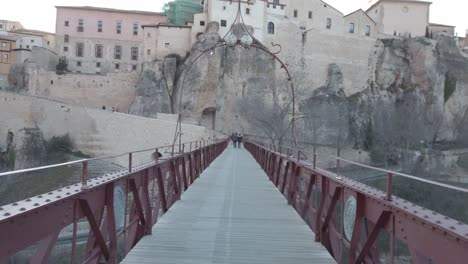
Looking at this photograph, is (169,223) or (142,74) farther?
(142,74)

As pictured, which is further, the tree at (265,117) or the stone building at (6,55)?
the stone building at (6,55)

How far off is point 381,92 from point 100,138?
121ft

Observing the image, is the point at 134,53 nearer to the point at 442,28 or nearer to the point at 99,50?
the point at 99,50

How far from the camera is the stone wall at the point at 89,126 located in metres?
42.3

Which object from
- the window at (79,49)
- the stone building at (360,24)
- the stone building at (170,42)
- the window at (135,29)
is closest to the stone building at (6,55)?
the window at (79,49)

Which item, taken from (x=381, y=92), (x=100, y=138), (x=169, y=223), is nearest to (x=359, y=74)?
(x=381, y=92)

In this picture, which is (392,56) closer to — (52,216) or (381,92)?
(381,92)

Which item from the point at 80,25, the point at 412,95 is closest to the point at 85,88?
the point at 80,25

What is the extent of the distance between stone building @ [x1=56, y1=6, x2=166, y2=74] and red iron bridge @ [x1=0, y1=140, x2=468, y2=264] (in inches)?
2388

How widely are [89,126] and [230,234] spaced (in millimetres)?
41219

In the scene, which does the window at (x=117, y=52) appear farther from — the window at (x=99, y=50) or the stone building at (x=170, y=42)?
the stone building at (x=170, y=42)

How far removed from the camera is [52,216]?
11.0 feet

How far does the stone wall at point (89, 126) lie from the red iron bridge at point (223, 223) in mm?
32168

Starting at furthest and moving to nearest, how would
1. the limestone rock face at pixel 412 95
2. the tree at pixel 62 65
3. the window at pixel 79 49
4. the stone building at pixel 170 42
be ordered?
1. the window at pixel 79 49
2. the tree at pixel 62 65
3. the stone building at pixel 170 42
4. the limestone rock face at pixel 412 95
